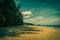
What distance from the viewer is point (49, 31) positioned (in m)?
3.94

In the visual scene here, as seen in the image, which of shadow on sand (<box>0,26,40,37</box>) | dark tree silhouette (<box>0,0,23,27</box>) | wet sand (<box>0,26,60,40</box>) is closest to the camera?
wet sand (<box>0,26,60,40</box>)

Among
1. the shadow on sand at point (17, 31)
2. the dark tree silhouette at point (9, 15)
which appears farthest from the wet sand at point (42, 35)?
the dark tree silhouette at point (9, 15)

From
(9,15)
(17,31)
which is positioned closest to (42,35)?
(17,31)

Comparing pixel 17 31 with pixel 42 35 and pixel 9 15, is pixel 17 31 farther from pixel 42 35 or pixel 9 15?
pixel 9 15

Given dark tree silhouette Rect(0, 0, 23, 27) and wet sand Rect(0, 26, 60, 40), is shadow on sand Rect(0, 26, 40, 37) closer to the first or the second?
wet sand Rect(0, 26, 60, 40)

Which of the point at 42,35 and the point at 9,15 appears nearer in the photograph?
the point at 42,35

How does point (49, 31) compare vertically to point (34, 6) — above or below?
below

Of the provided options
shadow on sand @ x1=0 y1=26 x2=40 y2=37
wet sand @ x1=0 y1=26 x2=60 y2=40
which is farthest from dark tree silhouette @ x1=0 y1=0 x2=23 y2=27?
wet sand @ x1=0 y1=26 x2=60 y2=40

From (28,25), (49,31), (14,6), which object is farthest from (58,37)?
(14,6)

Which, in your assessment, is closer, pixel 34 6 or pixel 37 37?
pixel 37 37

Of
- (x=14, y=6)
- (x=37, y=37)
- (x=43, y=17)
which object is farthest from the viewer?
(x=14, y=6)

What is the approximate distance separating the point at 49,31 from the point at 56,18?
15.6 inches

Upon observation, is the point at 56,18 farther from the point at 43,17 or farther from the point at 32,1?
the point at 32,1

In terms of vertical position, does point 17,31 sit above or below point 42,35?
above
